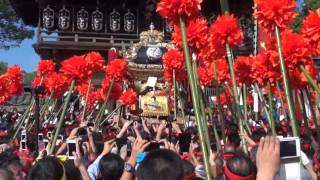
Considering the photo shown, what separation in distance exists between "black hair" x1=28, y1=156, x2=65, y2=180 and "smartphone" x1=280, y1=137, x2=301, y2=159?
1.59m

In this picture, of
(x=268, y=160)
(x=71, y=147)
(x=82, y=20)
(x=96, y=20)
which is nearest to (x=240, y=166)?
(x=268, y=160)

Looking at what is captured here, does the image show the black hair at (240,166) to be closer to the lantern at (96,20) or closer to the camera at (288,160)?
the camera at (288,160)

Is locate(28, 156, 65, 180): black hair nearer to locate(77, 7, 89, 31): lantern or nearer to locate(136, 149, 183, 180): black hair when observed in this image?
locate(136, 149, 183, 180): black hair

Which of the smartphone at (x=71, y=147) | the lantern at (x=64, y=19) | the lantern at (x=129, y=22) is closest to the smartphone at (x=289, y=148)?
the smartphone at (x=71, y=147)

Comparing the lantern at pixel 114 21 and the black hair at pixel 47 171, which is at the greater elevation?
the lantern at pixel 114 21

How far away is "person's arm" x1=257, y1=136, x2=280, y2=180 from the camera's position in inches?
115

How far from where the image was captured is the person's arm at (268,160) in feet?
9.62

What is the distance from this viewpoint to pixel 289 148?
359cm

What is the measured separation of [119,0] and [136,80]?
8.66 m

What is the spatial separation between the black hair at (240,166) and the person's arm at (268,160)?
700 millimetres

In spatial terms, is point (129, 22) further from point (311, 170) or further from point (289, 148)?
point (289, 148)

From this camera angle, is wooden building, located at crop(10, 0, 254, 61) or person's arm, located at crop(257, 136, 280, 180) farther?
wooden building, located at crop(10, 0, 254, 61)

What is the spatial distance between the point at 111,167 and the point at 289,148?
5.07 feet

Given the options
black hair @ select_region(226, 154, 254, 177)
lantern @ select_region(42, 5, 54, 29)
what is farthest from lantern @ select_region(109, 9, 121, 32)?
black hair @ select_region(226, 154, 254, 177)
